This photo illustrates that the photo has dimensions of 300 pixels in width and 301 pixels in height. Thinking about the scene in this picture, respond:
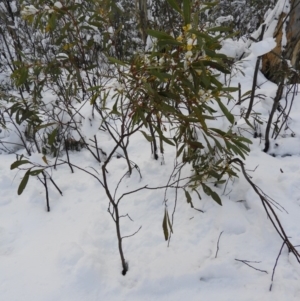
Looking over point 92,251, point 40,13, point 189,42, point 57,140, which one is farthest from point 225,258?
point 57,140

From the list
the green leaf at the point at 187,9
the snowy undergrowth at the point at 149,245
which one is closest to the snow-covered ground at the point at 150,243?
the snowy undergrowth at the point at 149,245

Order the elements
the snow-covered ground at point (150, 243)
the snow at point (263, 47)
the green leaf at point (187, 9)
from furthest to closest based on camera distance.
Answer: the snow-covered ground at point (150, 243)
the snow at point (263, 47)
the green leaf at point (187, 9)

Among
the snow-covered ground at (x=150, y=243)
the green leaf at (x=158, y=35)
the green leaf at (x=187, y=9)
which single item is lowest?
the snow-covered ground at (x=150, y=243)

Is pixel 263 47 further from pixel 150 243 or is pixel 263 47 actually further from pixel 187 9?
pixel 150 243

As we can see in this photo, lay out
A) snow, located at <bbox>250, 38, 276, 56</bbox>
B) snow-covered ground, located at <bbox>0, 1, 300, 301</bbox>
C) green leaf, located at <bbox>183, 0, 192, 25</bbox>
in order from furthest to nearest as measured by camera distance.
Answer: snow-covered ground, located at <bbox>0, 1, 300, 301</bbox> → snow, located at <bbox>250, 38, 276, 56</bbox> → green leaf, located at <bbox>183, 0, 192, 25</bbox>

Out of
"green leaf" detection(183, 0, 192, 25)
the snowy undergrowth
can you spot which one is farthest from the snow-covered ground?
"green leaf" detection(183, 0, 192, 25)

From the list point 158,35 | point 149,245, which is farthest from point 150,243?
point 158,35

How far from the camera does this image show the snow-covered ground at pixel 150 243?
1.22 meters

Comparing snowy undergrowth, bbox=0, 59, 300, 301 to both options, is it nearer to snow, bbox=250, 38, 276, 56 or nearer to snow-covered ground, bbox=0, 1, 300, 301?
snow-covered ground, bbox=0, 1, 300, 301

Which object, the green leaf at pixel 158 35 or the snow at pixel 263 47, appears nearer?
the green leaf at pixel 158 35

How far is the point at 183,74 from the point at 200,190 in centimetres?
94

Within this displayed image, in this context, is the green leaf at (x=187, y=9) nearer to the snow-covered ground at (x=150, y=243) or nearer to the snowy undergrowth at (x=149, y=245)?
the snow-covered ground at (x=150, y=243)

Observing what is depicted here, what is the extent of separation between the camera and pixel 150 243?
1433 mm

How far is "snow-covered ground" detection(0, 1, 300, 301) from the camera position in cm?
122
